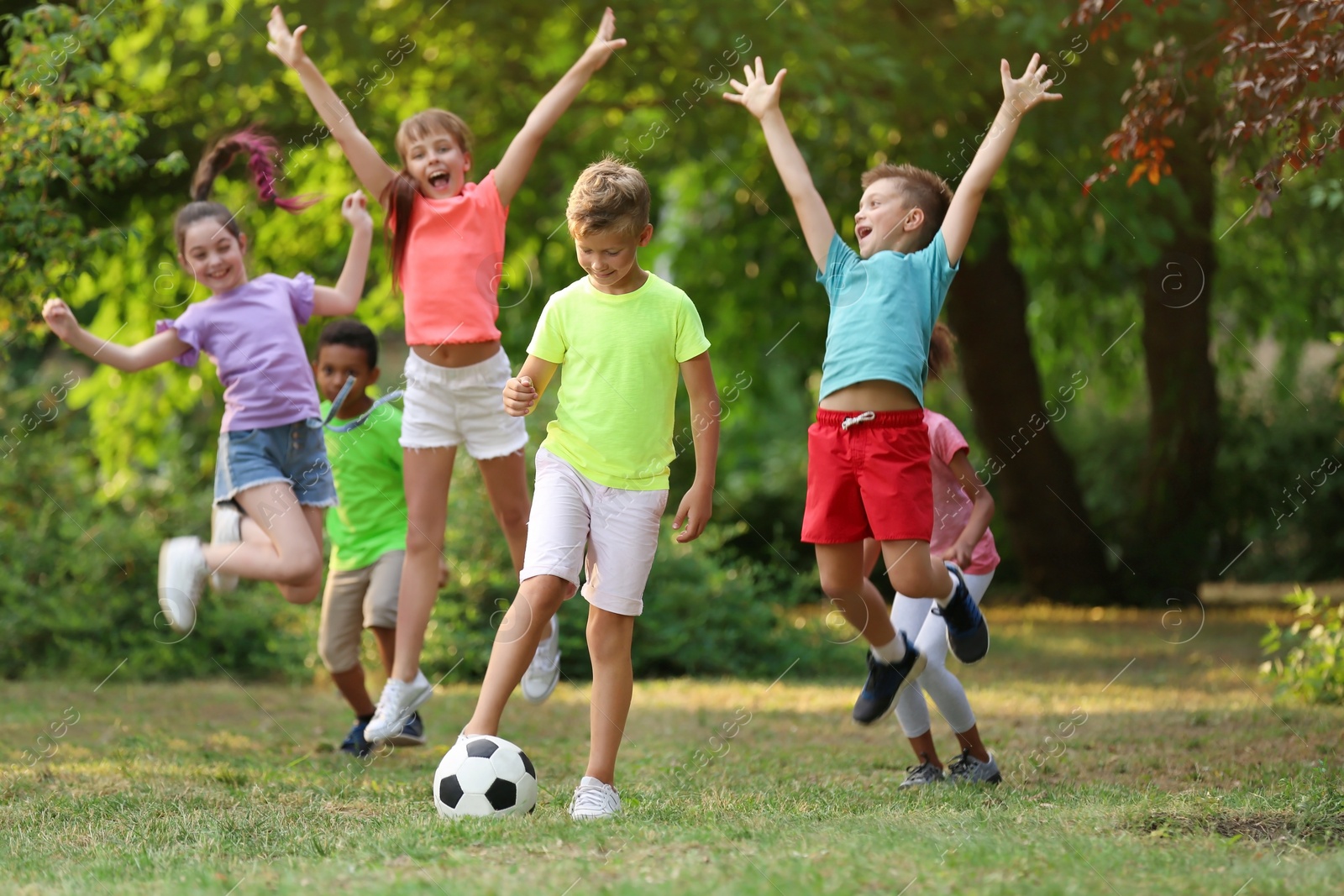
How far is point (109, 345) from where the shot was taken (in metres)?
5.11

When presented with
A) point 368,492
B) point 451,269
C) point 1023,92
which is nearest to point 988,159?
point 1023,92

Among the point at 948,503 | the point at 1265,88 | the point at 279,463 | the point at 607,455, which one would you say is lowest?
the point at 279,463

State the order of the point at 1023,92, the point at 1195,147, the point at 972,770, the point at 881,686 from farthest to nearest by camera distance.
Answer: the point at 1195,147, the point at 972,770, the point at 881,686, the point at 1023,92

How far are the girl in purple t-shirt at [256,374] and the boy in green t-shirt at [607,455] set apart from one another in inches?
54.3

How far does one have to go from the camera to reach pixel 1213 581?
14844 millimetres

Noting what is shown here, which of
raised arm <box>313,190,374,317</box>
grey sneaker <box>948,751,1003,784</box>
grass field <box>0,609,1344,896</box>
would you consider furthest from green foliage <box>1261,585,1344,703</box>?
raised arm <box>313,190,374,317</box>

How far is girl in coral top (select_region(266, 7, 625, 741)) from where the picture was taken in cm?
516

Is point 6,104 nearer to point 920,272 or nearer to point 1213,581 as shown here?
point 920,272

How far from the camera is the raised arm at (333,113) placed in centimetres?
510

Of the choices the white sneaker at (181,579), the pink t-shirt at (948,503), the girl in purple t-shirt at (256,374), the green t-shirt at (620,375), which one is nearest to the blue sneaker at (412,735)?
the girl in purple t-shirt at (256,374)

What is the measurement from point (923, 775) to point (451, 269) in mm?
2610

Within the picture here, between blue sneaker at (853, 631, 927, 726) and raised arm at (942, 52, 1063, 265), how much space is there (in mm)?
1407

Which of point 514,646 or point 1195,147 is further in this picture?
point 1195,147

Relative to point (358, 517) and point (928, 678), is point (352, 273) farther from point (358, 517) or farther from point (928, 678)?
point (928, 678)
